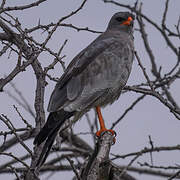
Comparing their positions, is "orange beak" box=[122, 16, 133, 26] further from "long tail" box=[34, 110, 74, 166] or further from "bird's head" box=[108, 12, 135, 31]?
"long tail" box=[34, 110, 74, 166]

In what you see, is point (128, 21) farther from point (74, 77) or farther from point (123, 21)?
point (74, 77)

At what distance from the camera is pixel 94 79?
20.1 ft

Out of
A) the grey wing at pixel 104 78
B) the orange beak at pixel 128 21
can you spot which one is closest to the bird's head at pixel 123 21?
the orange beak at pixel 128 21

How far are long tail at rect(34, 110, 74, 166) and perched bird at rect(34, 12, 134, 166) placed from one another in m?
0.06

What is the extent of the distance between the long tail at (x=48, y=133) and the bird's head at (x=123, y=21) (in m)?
2.62

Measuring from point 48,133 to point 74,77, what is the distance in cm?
141

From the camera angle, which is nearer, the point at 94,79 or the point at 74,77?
the point at 74,77

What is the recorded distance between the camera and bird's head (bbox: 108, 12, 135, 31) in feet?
23.8

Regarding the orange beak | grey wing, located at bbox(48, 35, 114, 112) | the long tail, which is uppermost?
the orange beak

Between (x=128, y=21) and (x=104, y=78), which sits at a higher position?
(x=128, y=21)

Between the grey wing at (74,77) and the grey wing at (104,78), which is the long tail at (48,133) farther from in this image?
the grey wing at (104,78)

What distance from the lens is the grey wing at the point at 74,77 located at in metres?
5.55

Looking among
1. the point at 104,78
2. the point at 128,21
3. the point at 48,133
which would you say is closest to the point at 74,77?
the point at 104,78

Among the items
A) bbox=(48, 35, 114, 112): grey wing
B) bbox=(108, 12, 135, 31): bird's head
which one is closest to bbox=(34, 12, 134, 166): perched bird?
bbox=(48, 35, 114, 112): grey wing
